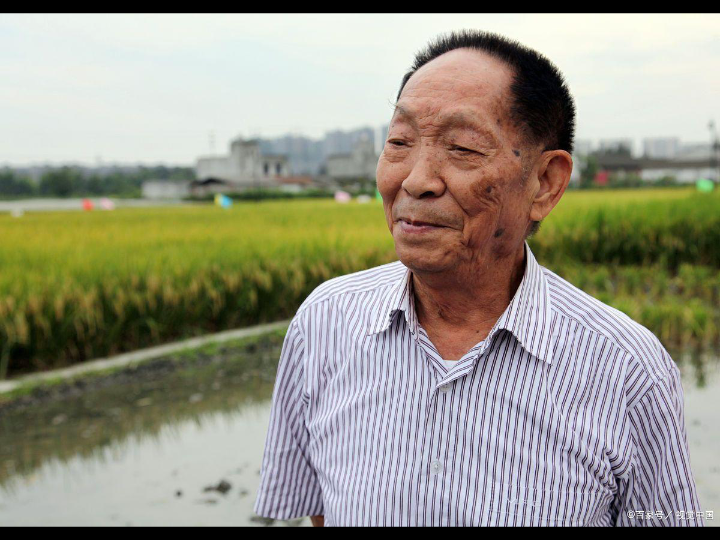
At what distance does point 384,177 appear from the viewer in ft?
4.28

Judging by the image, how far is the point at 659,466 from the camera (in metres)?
1.33

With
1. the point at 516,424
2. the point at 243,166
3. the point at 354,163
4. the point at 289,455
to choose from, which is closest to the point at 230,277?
the point at 289,455

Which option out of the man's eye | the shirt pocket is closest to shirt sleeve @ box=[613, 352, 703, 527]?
the shirt pocket

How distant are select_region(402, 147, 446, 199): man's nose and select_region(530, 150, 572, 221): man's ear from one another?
0.21 metres

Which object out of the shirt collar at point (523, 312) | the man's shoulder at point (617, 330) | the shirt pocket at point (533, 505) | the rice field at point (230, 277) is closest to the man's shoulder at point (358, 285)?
the shirt collar at point (523, 312)

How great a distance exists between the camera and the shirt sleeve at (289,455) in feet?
5.01

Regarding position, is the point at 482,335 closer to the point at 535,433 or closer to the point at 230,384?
the point at 535,433

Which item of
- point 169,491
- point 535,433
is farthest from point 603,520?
point 169,491

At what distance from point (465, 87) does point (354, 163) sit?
74.9 metres

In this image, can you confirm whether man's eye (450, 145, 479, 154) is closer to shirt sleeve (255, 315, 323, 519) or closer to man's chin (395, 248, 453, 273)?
man's chin (395, 248, 453, 273)

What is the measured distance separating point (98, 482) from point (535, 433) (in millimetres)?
2876

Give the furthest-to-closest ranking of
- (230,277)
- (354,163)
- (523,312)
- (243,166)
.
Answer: (354,163) → (243,166) → (230,277) → (523,312)

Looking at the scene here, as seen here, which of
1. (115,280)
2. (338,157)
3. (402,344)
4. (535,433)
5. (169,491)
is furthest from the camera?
(338,157)

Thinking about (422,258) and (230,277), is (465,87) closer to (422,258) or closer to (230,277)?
(422,258)
